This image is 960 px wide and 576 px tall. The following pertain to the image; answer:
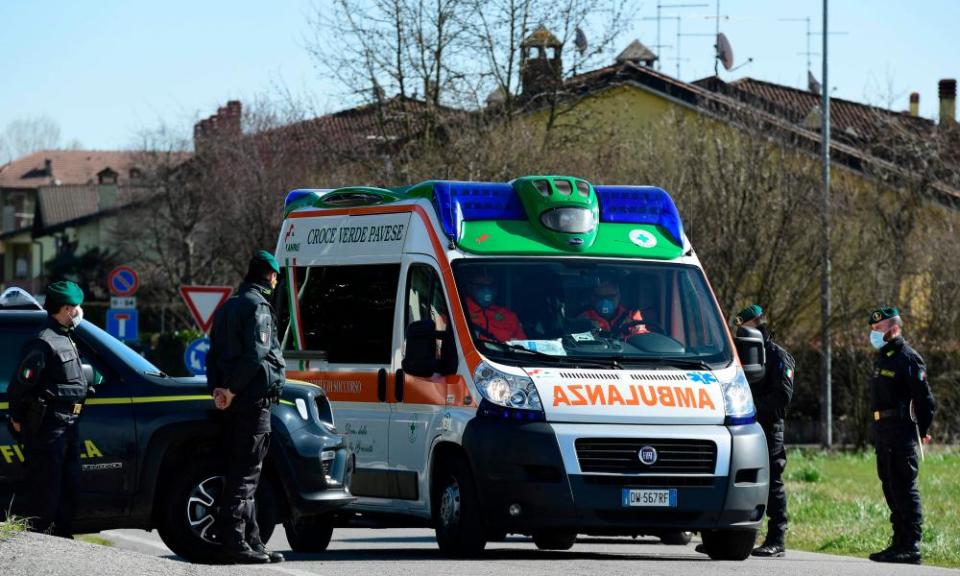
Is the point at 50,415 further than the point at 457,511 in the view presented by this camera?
No

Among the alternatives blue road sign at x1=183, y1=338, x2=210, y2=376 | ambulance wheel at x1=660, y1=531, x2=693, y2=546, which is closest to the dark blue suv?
ambulance wheel at x1=660, y1=531, x2=693, y2=546

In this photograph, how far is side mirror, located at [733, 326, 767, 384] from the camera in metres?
13.2

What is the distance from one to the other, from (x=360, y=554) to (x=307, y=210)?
3050 mm

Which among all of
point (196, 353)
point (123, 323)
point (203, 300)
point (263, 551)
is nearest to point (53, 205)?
point (123, 323)

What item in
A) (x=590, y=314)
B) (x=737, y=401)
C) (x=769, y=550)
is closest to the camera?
(x=737, y=401)

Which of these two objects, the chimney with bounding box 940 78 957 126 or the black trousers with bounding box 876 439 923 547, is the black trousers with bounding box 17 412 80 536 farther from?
the chimney with bounding box 940 78 957 126

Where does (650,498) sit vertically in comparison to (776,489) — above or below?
above

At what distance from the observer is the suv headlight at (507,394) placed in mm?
12203

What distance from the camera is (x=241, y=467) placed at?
1116 cm

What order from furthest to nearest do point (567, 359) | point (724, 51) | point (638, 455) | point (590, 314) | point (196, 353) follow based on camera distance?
point (724, 51), point (196, 353), point (590, 314), point (567, 359), point (638, 455)

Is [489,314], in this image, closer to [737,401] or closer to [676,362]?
[676,362]

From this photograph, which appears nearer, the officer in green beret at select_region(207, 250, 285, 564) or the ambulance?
the officer in green beret at select_region(207, 250, 285, 564)

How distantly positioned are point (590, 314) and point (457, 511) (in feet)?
5.37

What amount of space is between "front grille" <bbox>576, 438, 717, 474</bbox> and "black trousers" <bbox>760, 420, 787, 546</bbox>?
235 cm
